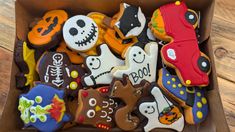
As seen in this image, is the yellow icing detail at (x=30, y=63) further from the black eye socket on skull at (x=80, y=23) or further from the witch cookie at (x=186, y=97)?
the witch cookie at (x=186, y=97)

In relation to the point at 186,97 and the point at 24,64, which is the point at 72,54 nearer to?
the point at 24,64

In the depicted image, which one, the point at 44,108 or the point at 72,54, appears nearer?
the point at 44,108

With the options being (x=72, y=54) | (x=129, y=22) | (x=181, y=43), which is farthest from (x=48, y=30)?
(x=181, y=43)

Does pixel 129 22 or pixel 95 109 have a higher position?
pixel 129 22

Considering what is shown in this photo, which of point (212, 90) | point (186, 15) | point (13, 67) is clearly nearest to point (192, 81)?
point (212, 90)

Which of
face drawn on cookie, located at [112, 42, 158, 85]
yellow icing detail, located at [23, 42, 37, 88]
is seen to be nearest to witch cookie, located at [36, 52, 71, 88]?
yellow icing detail, located at [23, 42, 37, 88]
